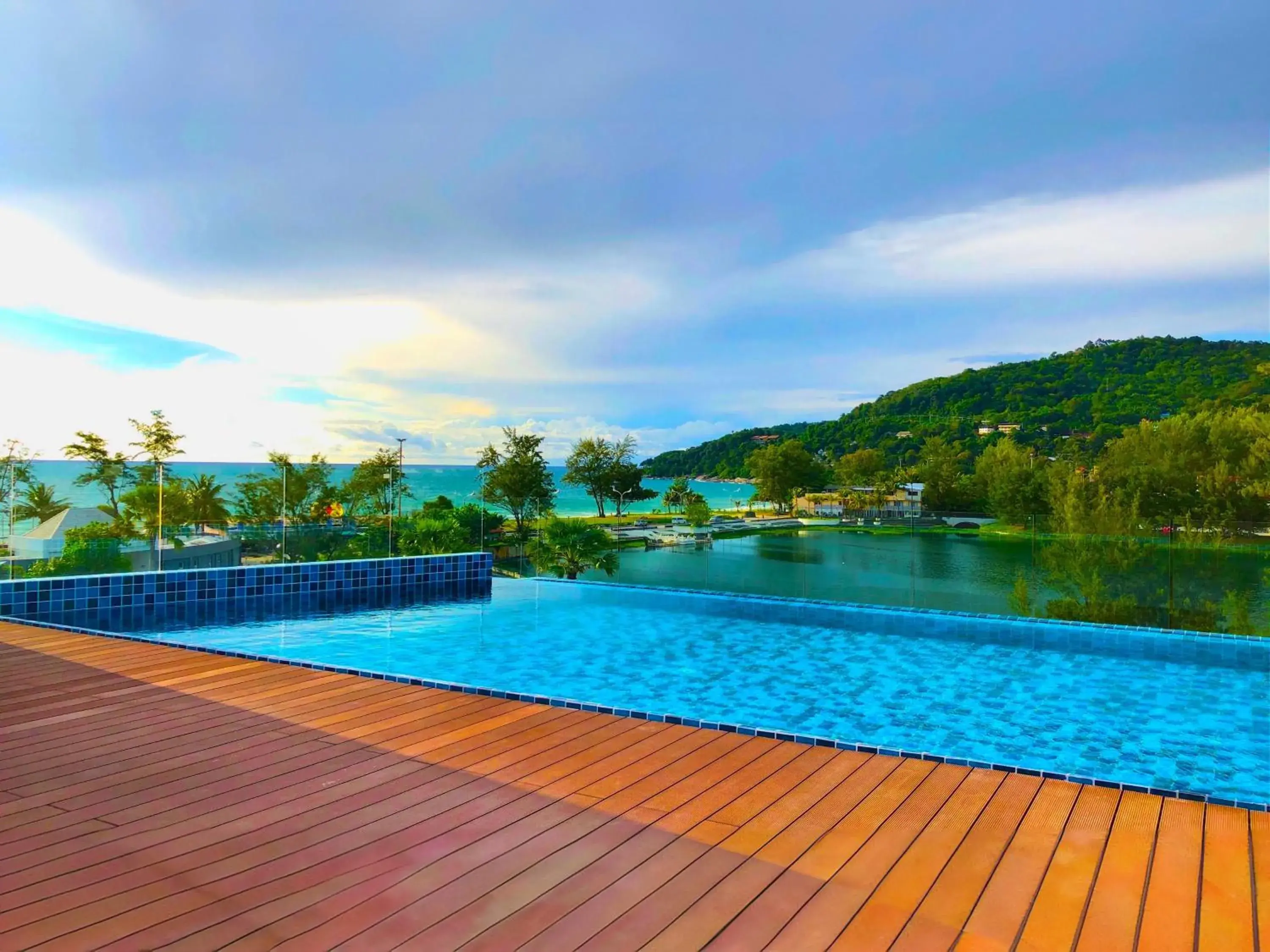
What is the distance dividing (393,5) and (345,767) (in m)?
7.84

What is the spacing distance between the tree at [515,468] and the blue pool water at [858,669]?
46.7 feet

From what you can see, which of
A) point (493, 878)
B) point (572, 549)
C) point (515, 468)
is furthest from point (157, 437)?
point (493, 878)

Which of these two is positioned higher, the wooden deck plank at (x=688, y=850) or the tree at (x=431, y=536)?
→ the tree at (x=431, y=536)

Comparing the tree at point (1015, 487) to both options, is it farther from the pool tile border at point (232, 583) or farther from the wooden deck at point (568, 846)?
the wooden deck at point (568, 846)

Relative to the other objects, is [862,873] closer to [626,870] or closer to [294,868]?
[626,870]

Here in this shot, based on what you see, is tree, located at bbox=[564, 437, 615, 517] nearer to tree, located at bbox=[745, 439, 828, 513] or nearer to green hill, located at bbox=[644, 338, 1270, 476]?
green hill, located at bbox=[644, 338, 1270, 476]

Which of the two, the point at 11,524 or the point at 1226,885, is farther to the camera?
the point at 11,524

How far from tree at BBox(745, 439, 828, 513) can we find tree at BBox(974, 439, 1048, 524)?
3977 millimetres

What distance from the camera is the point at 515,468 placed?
24.0m

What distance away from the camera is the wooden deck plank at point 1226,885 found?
1.80 m

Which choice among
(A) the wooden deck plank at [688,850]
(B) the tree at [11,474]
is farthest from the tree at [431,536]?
(A) the wooden deck plank at [688,850]

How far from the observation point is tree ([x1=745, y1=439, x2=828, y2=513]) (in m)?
19.0

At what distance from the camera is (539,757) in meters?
3.02

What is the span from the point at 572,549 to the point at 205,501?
171 inches
